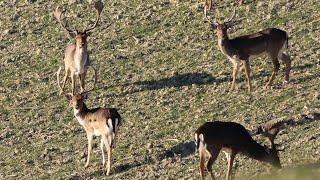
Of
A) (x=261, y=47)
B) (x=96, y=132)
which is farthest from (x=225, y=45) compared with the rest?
(x=96, y=132)

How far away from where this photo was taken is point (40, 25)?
26828 millimetres

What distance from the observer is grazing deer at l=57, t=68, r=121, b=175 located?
685 inches

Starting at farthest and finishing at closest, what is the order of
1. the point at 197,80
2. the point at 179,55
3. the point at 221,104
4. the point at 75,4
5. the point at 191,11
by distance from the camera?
1. the point at 75,4
2. the point at 191,11
3. the point at 179,55
4. the point at 197,80
5. the point at 221,104

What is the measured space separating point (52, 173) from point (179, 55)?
658cm

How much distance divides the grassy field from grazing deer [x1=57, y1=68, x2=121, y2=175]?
1.48 feet

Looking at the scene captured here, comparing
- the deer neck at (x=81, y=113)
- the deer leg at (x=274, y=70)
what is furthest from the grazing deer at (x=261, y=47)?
the deer neck at (x=81, y=113)

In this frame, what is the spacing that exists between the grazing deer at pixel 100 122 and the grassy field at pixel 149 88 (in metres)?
0.45

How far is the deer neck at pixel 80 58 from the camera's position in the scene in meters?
21.9

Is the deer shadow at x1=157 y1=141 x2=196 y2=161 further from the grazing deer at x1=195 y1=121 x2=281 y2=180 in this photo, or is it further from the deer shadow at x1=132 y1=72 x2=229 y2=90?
Result: the deer shadow at x1=132 y1=72 x2=229 y2=90

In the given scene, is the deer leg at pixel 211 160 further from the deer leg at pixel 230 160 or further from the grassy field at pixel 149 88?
the grassy field at pixel 149 88

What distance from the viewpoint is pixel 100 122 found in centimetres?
1772

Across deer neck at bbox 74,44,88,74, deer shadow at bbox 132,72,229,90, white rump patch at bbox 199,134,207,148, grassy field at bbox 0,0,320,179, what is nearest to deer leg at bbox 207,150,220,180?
white rump patch at bbox 199,134,207,148

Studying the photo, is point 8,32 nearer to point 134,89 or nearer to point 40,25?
point 40,25

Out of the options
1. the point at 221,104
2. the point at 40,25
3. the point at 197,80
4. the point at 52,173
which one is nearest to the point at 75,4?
the point at 40,25
